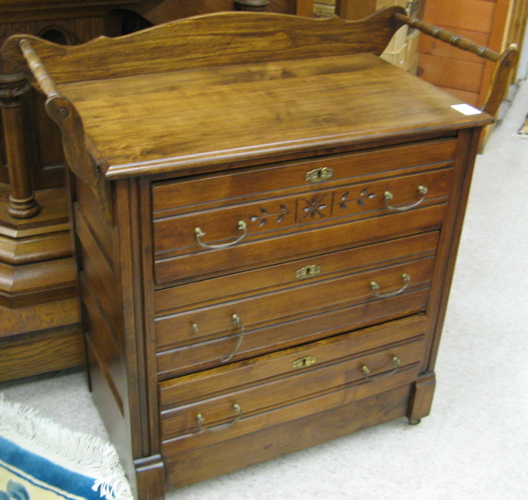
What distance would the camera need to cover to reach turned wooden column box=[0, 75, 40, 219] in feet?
5.17

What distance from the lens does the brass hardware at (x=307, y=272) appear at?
1.44 m

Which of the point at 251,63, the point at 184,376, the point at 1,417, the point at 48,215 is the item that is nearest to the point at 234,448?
the point at 184,376

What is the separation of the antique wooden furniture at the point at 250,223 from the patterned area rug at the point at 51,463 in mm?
74

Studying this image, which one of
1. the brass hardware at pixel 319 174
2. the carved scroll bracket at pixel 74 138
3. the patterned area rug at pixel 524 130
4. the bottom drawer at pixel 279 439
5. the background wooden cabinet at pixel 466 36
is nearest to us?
the carved scroll bracket at pixel 74 138

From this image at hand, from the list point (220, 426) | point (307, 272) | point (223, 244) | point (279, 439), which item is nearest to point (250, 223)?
point (223, 244)

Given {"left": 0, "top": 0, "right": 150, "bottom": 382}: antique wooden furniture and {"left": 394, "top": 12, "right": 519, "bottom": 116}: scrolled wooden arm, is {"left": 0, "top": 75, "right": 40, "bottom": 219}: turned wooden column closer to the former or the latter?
{"left": 0, "top": 0, "right": 150, "bottom": 382}: antique wooden furniture

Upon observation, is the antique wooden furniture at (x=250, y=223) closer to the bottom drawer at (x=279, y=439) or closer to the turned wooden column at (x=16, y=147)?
the bottom drawer at (x=279, y=439)

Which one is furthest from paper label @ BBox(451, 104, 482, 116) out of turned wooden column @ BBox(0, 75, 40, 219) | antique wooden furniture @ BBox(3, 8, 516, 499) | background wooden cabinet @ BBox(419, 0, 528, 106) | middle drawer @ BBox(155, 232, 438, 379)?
background wooden cabinet @ BBox(419, 0, 528, 106)

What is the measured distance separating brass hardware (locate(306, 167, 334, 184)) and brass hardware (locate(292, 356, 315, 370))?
40cm

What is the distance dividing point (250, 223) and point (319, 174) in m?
0.15

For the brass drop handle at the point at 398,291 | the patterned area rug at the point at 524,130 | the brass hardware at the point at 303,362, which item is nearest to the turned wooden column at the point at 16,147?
the brass hardware at the point at 303,362

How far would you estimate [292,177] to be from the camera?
1322mm

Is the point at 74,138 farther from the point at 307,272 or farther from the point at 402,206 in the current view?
the point at 402,206

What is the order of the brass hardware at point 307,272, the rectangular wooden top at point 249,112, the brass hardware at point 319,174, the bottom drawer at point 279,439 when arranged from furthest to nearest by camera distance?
1. the bottom drawer at point 279,439
2. the brass hardware at point 307,272
3. the brass hardware at point 319,174
4. the rectangular wooden top at point 249,112
